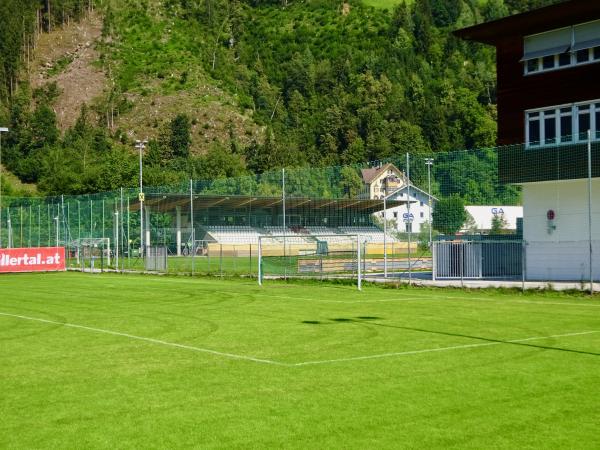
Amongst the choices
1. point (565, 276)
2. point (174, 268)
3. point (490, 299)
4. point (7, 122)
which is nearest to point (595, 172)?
point (565, 276)

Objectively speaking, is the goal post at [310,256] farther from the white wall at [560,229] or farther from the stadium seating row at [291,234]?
the white wall at [560,229]

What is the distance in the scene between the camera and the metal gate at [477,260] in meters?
32.9

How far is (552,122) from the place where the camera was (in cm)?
3531

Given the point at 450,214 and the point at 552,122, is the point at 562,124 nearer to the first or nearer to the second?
the point at 552,122

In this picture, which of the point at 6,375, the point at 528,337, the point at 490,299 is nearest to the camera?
the point at 6,375

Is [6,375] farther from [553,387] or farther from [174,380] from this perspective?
[553,387]

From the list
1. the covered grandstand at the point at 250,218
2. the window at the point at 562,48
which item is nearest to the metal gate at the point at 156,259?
the covered grandstand at the point at 250,218

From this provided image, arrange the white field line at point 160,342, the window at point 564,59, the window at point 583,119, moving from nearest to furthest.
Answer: the white field line at point 160,342 → the window at point 583,119 → the window at point 564,59

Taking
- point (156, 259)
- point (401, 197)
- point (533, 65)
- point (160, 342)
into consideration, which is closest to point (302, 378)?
point (160, 342)

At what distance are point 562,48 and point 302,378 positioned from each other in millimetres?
26670

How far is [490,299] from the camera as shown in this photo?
2638cm

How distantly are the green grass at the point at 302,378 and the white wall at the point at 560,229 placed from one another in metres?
9.09

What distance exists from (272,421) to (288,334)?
25.0 ft

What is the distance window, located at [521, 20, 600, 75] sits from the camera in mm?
33719
